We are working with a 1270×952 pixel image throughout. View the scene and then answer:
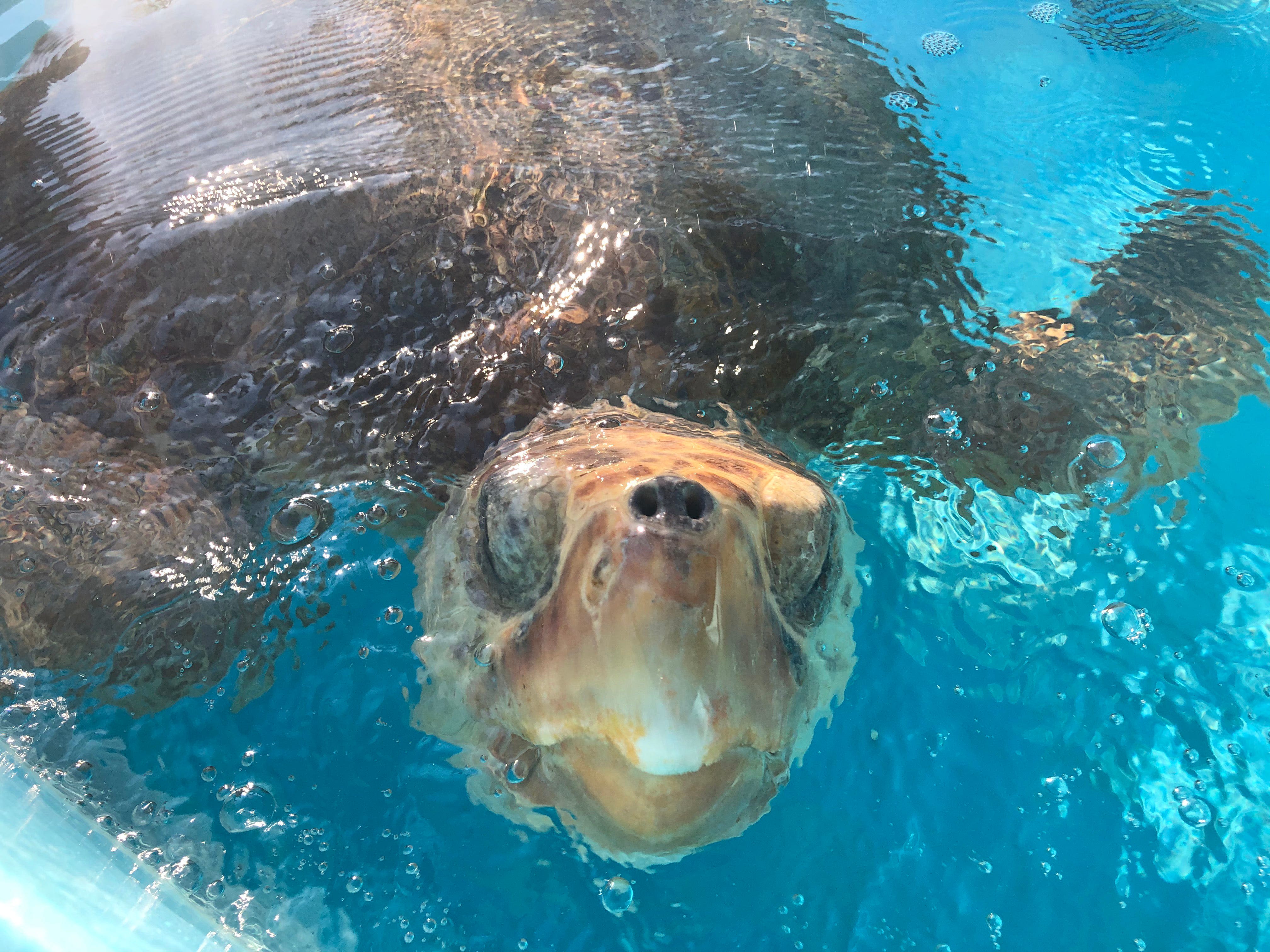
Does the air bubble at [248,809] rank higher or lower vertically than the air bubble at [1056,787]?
higher

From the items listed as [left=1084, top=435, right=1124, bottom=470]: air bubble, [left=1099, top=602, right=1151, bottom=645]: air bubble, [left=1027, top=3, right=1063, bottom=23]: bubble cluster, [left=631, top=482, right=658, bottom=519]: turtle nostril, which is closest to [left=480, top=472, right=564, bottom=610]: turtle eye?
[left=631, top=482, right=658, bottom=519]: turtle nostril

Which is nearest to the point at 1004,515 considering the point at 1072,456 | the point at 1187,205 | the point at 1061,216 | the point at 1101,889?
the point at 1072,456

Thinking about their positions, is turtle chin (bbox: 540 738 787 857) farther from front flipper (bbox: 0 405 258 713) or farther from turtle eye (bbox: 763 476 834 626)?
front flipper (bbox: 0 405 258 713)

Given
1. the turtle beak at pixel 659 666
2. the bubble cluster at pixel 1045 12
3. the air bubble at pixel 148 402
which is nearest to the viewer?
the turtle beak at pixel 659 666

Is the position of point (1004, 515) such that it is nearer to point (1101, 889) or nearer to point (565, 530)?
point (1101, 889)

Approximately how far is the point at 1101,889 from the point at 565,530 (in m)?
1.61

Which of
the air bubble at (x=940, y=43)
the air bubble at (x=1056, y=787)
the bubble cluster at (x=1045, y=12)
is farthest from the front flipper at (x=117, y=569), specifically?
the bubble cluster at (x=1045, y=12)

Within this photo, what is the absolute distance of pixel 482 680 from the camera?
68.3 inches

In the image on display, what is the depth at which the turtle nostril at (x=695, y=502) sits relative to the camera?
55.0 inches

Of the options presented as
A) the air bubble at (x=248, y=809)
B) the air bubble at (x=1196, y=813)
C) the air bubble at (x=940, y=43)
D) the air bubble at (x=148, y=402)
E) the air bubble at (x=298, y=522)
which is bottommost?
the air bubble at (x=1196, y=813)

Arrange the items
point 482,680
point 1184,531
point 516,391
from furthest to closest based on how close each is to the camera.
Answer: point 1184,531 → point 516,391 → point 482,680

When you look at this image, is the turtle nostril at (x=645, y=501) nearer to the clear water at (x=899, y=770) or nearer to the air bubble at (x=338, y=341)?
the clear water at (x=899, y=770)

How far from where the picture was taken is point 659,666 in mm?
1321

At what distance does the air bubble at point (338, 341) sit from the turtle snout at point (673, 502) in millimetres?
1567
